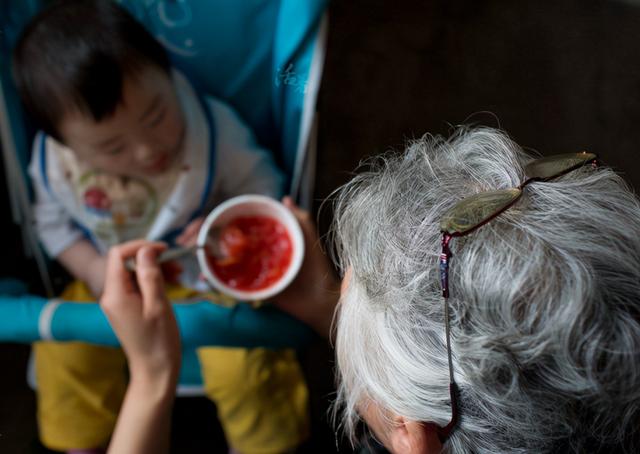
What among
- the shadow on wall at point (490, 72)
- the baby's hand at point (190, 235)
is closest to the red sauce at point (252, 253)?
the baby's hand at point (190, 235)

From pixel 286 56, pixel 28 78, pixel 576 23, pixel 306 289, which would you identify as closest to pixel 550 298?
pixel 306 289

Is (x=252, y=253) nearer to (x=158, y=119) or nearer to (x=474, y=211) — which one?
(x=158, y=119)

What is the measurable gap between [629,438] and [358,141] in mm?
835

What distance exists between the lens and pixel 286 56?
2.60ft

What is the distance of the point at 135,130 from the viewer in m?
0.78

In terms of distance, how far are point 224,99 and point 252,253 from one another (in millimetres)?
306

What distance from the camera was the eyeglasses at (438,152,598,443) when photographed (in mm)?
390

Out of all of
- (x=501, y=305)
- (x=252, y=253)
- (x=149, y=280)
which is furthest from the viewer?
(x=252, y=253)

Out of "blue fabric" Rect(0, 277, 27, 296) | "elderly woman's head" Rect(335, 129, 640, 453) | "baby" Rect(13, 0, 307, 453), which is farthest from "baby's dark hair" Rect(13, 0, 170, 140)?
"elderly woman's head" Rect(335, 129, 640, 453)

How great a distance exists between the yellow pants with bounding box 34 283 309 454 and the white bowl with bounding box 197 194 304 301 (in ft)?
0.66

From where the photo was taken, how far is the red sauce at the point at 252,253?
747 mm

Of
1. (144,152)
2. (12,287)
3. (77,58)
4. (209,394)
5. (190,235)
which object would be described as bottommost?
(209,394)

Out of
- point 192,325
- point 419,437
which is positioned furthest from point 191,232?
point 419,437

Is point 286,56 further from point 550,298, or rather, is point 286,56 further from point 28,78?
point 550,298
